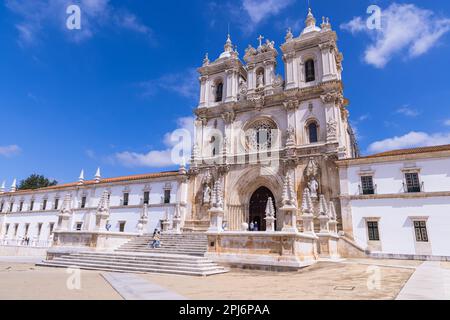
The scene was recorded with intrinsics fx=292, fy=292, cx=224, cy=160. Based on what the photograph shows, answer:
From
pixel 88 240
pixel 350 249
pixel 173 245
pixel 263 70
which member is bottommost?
pixel 350 249

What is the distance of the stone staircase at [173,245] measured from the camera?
19219 millimetres

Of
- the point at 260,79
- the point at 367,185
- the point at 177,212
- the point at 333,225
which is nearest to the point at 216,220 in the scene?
the point at 333,225

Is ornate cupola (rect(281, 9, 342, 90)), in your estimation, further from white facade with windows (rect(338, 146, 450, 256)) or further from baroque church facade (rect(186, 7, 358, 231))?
white facade with windows (rect(338, 146, 450, 256))

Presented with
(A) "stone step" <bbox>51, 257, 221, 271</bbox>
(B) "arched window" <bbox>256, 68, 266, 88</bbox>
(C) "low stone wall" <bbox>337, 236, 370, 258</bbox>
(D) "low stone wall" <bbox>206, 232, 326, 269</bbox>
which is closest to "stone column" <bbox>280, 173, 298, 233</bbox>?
(D) "low stone wall" <bbox>206, 232, 326, 269</bbox>

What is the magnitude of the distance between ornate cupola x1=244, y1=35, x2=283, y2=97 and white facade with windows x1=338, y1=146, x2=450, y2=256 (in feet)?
37.3

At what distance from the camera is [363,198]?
74.1 ft

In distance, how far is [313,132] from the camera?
1071 inches

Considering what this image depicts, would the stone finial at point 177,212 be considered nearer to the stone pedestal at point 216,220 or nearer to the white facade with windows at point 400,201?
the stone pedestal at point 216,220

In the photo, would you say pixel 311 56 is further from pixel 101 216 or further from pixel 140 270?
pixel 140 270

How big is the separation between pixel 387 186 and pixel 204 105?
800 inches

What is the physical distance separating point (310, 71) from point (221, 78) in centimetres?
1022

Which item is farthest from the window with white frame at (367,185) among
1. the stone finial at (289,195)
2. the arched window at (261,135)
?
the stone finial at (289,195)

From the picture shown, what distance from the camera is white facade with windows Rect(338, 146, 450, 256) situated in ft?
65.6
